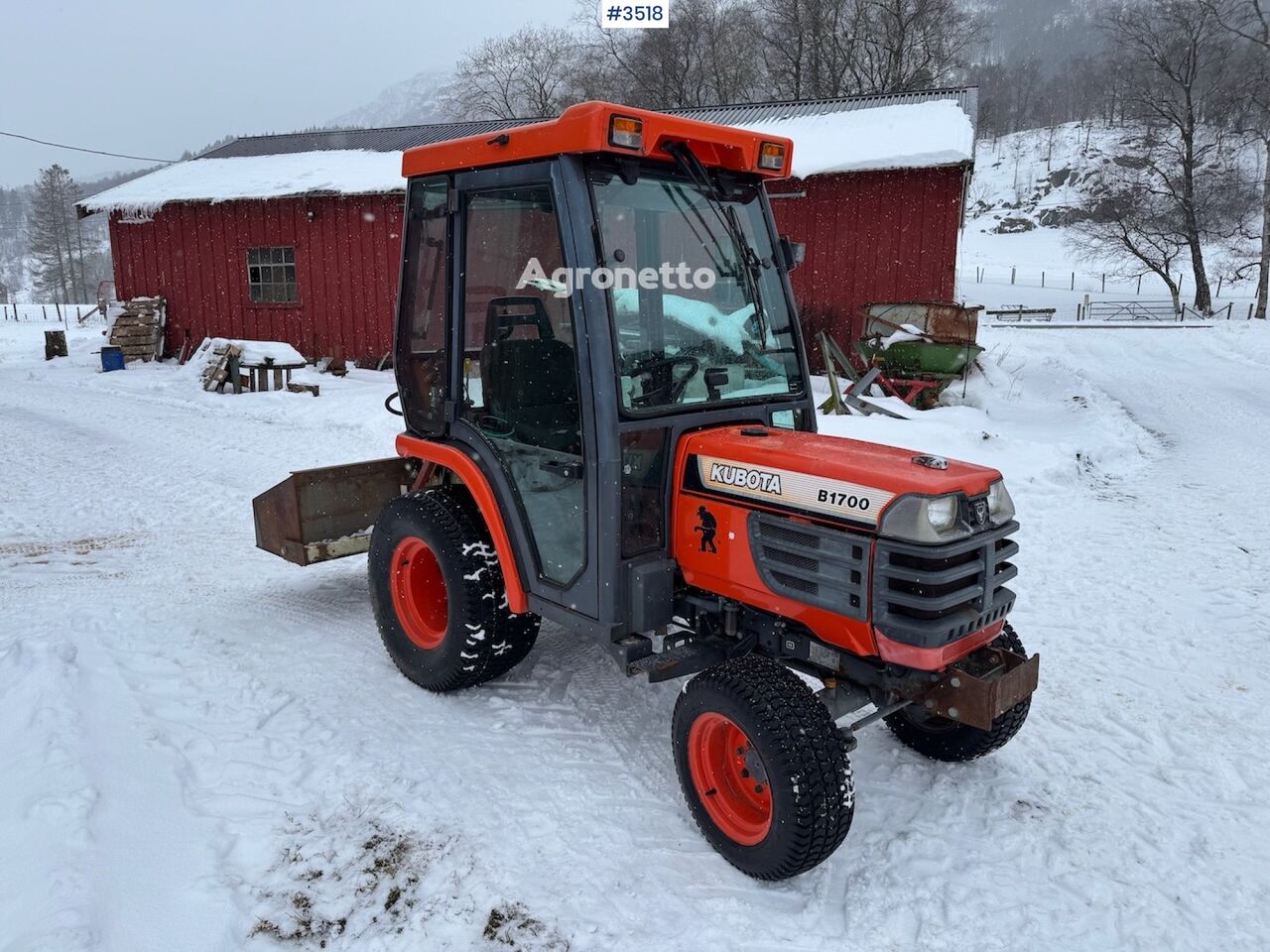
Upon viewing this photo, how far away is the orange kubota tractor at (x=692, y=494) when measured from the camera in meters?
2.68

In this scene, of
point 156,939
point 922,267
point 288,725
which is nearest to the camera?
point 156,939

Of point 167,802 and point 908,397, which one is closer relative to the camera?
point 167,802

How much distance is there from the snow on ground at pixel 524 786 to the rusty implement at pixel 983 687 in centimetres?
51

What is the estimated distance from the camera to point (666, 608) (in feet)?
10.5

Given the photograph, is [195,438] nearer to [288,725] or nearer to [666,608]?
[288,725]

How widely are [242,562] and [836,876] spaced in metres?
4.37

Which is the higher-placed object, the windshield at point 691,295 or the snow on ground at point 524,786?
the windshield at point 691,295

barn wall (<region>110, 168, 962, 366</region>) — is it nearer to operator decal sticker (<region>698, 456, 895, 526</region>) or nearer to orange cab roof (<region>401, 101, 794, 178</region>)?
orange cab roof (<region>401, 101, 794, 178</region>)

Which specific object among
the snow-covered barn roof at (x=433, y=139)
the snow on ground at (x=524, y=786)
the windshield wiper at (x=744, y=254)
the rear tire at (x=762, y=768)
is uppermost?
the snow-covered barn roof at (x=433, y=139)

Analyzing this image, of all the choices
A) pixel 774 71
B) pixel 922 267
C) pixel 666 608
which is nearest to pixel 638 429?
pixel 666 608

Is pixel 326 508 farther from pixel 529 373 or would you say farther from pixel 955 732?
pixel 955 732

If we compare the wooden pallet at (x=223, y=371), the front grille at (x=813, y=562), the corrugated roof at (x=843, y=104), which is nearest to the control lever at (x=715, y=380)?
the front grille at (x=813, y=562)

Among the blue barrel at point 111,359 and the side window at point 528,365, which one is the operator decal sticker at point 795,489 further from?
the blue barrel at point 111,359

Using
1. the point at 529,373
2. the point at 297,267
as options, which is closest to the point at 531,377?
the point at 529,373
